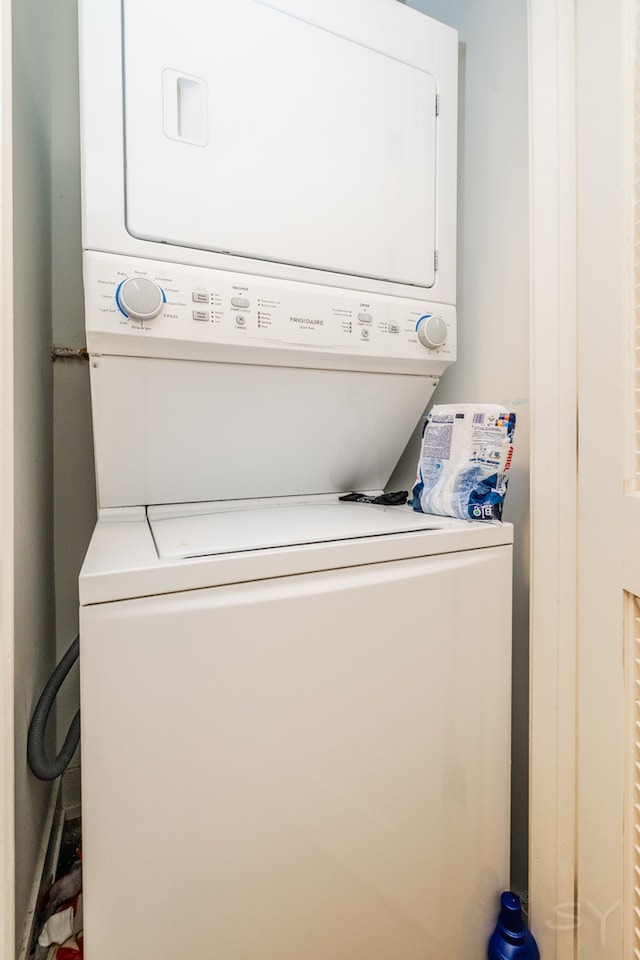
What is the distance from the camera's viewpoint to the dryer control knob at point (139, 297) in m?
0.94

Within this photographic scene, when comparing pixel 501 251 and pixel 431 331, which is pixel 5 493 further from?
pixel 501 251

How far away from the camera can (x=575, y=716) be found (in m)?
1.08

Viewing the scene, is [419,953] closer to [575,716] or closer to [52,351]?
[575,716]

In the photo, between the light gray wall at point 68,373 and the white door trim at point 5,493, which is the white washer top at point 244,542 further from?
the light gray wall at point 68,373

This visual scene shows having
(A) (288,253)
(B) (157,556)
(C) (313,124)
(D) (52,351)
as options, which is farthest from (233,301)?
(D) (52,351)

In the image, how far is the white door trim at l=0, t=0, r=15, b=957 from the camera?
70cm

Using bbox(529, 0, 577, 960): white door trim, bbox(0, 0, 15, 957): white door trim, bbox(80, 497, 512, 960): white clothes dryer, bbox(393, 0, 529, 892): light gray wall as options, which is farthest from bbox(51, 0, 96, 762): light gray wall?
bbox(529, 0, 577, 960): white door trim

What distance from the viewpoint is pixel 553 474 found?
1.09 metres

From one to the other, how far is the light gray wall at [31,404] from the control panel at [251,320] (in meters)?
0.21

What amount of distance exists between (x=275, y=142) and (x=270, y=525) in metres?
0.86

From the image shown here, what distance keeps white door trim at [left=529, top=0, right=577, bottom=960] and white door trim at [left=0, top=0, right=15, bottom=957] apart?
3.43ft

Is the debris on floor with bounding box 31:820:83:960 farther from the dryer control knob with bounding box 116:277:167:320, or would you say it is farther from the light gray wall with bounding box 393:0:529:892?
the dryer control knob with bounding box 116:277:167:320

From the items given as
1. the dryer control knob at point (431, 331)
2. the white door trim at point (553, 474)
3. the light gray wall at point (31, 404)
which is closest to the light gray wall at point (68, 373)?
the light gray wall at point (31, 404)

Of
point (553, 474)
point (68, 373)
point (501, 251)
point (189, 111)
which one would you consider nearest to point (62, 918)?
point (68, 373)
